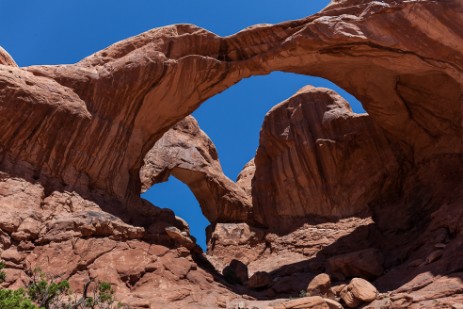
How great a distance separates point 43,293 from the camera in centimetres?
1638

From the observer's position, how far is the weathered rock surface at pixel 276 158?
20.6 m

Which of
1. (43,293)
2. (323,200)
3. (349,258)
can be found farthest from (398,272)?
(43,293)

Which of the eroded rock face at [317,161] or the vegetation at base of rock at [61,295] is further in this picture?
the eroded rock face at [317,161]

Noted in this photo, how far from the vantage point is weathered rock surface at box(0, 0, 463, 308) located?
20.6 metres

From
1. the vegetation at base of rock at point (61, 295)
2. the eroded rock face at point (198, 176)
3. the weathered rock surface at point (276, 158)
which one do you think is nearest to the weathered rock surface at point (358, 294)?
the weathered rock surface at point (276, 158)

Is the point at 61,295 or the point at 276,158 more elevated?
the point at 276,158

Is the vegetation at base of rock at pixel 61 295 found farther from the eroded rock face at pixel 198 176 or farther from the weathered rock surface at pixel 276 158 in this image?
the eroded rock face at pixel 198 176

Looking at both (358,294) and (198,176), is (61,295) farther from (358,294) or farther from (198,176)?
(198,176)

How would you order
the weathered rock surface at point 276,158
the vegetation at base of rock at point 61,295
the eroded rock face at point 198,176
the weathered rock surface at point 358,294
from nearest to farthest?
the vegetation at base of rock at point 61,295, the weathered rock surface at point 358,294, the weathered rock surface at point 276,158, the eroded rock face at point 198,176

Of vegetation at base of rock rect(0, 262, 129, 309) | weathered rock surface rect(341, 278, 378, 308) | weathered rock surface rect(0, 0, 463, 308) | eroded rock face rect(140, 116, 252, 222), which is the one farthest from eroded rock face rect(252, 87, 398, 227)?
vegetation at base of rock rect(0, 262, 129, 309)

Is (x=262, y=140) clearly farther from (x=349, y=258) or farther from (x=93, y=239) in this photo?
(x=93, y=239)

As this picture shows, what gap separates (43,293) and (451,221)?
1561 centimetres

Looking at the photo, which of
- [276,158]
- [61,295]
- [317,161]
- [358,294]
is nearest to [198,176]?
[276,158]

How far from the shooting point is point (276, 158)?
35.1 meters
